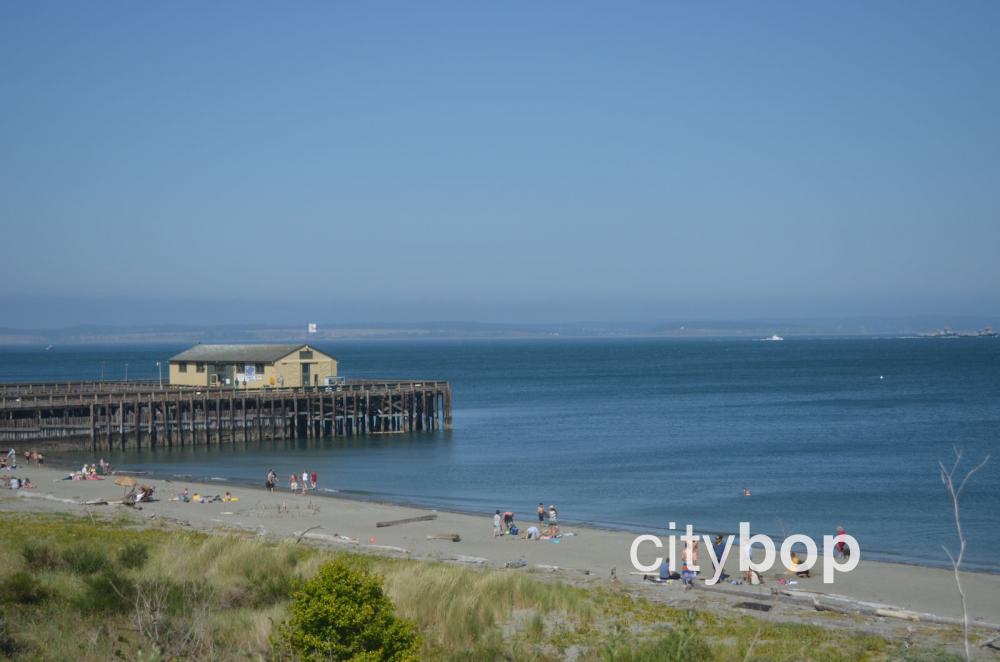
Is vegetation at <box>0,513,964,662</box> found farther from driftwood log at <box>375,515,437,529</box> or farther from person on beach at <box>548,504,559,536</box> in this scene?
driftwood log at <box>375,515,437,529</box>

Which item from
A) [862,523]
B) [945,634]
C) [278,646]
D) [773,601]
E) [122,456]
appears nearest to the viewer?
[278,646]

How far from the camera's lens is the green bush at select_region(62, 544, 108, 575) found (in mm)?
18656

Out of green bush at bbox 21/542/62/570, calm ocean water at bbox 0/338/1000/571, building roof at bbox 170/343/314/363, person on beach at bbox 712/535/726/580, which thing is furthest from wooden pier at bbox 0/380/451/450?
green bush at bbox 21/542/62/570

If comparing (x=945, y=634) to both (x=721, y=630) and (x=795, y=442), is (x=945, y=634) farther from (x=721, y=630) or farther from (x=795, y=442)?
(x=795, y=442)

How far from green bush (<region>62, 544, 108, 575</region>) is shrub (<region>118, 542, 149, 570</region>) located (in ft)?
1.01

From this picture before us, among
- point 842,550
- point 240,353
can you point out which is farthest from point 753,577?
point 240,353

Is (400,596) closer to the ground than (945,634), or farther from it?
farther from it

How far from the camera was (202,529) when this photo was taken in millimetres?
30734

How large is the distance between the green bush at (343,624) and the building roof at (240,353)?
54.5 metres

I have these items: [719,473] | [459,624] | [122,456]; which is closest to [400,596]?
[459,624]

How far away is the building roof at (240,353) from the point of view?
2635 inches

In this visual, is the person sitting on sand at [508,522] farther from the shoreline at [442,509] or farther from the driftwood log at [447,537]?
the shoreline at [442,509]

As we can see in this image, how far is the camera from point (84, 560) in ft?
62.4

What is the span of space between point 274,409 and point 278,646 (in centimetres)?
5428
